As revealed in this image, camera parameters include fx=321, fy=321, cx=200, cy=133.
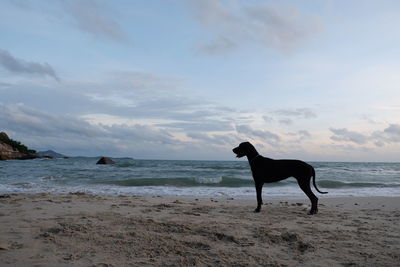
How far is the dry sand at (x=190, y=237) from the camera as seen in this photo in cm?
328

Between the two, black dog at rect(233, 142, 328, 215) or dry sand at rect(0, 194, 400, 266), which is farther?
black dog at rect(233, 142, 328, 215)

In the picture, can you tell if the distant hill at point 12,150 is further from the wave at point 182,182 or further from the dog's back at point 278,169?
the dog's back at point 278,169

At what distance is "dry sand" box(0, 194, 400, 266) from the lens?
10.8ft

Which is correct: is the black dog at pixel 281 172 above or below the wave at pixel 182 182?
above

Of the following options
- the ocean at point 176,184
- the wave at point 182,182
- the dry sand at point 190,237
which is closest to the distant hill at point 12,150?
the ocean at point 176,184

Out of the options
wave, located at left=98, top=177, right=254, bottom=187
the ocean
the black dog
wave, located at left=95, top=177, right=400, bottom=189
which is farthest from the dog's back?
wave, located at left=98, top=177, right=254, bottom=187

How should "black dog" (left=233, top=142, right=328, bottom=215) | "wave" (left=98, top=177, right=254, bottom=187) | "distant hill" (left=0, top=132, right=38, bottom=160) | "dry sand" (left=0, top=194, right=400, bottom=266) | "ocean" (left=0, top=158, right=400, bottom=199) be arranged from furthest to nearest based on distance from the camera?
"distant hill" (left=0, top=132, right=38, bottom=160) < "wave" (left=98, top=177, right=254, bottom=187) < "ocean" (left=0, top=158, right=400, bottom=199) < "black dog" (left=233, top=142, right=328, bottom=215) < "dry sand" (left=0, top=194, right=400, bottom=266)

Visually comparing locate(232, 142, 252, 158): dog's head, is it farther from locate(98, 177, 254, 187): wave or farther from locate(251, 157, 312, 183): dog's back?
locate(98, 177, 254, 187): wave

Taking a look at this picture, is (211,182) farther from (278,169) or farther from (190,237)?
(190,237)

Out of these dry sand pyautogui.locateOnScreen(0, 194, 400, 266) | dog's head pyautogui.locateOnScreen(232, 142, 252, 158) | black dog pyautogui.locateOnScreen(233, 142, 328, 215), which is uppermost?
dog's head pyautogui.locateOnScreen(232, 142, 252, 158)

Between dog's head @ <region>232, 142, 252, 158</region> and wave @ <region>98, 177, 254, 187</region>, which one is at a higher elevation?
dog's head @ <region>232, 142, 252, 158</region>

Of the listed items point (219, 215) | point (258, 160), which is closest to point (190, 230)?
point (219, 215)

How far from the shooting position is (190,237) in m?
4.09

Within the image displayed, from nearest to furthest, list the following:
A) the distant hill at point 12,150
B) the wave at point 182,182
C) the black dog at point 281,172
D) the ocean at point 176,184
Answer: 1. the black dog at point 281,172
2. the ocean at point 176,184
3. the wave at point 182,182
4. the distant hill at point 12,150
